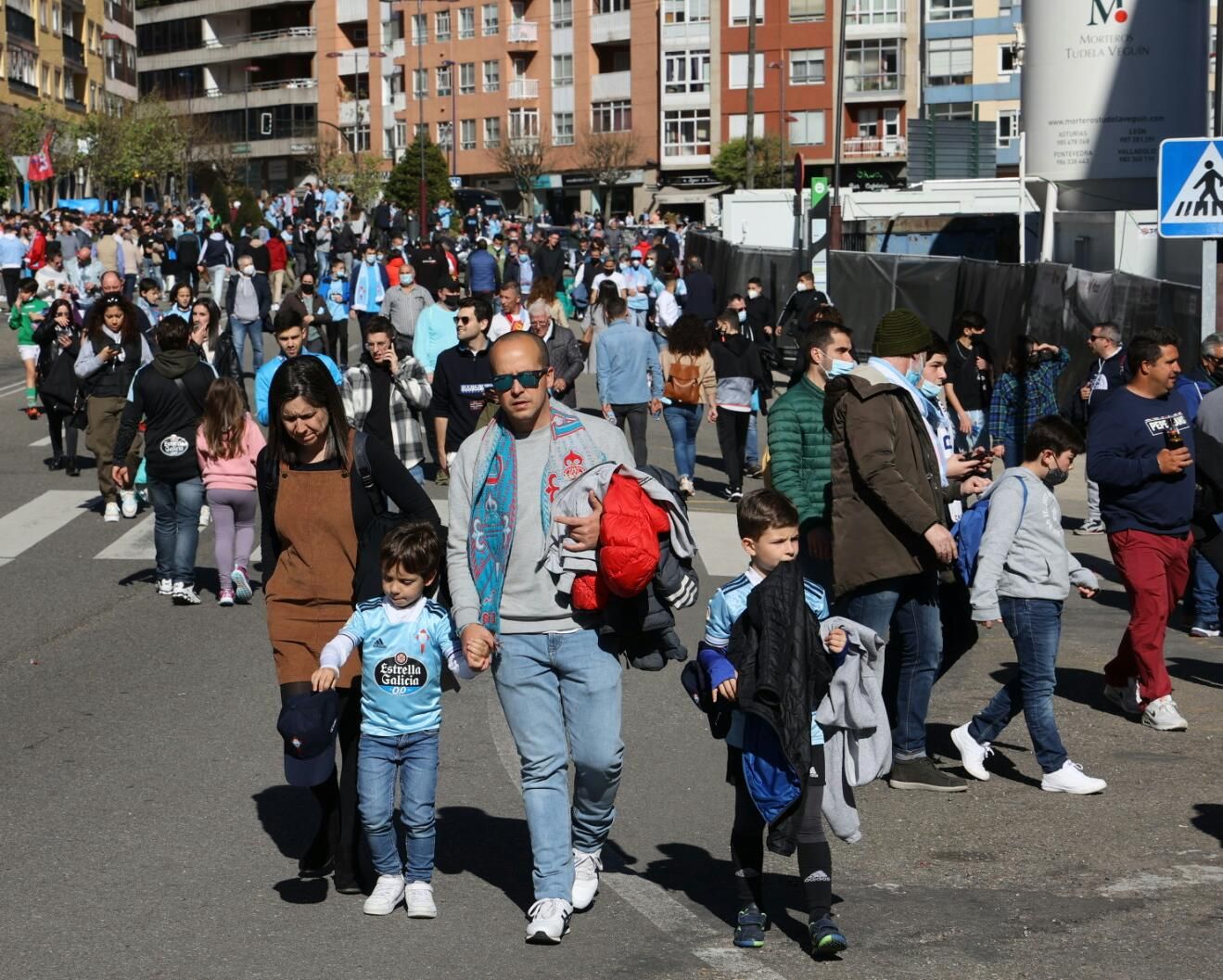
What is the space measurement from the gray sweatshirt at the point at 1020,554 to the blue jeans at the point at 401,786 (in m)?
2.66

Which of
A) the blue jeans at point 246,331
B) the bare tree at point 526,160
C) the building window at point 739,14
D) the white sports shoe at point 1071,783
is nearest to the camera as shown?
the white sports shoe at point 1071,783

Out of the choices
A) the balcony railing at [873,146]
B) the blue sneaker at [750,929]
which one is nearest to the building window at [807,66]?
the balcony railing at [873,146]

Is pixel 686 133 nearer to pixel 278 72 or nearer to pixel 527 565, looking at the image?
pixel 278 72

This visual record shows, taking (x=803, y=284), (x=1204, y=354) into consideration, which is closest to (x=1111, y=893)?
(x=1204, y=354)

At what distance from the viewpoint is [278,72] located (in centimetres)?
12481

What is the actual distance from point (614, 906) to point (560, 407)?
1.65 m

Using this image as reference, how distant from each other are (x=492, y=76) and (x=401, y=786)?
106034 mm

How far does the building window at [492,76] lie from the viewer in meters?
108

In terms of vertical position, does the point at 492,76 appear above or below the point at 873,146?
above

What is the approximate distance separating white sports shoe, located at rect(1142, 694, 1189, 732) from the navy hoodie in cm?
80

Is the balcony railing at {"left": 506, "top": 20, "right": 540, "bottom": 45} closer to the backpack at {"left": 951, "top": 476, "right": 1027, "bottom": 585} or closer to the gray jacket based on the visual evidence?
the backpack at {"left": 951, "top": 476, "right": 1027, "bottom": 585}

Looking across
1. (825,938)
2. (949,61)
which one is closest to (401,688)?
(825,938)

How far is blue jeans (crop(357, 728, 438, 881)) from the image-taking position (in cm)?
614

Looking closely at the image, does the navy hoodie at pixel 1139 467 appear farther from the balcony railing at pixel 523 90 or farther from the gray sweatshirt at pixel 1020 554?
the balcony railing at pixel 523 90
